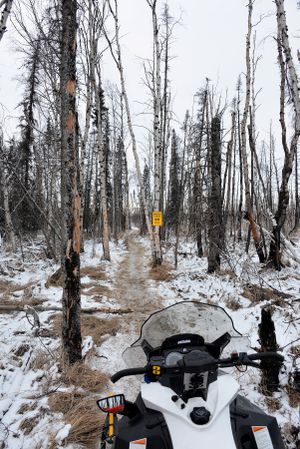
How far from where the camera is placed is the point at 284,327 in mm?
4945

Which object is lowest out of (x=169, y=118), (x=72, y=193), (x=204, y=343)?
(x=204, y=343)

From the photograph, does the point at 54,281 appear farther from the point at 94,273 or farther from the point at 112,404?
the point at 112,404

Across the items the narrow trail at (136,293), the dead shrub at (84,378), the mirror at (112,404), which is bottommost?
the narrow trail at (136,293)

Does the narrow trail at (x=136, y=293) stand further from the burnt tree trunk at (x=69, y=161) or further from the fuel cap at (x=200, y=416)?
the fuel cap at (x=200, y=416)

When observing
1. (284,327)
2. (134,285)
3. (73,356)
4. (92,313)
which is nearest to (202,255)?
(134,285)

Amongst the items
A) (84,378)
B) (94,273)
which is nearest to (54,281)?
(94,273)

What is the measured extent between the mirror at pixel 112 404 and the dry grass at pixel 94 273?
30.4 feet

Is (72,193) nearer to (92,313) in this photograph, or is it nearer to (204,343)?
(204,343)

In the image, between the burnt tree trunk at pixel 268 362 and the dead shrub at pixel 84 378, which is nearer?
the burnt tree trunk at pixel 268 362

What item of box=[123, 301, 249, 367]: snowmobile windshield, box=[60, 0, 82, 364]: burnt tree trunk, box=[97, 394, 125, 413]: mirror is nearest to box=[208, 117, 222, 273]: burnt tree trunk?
box=[60, 0, 82, 364]: burnt tree trunk

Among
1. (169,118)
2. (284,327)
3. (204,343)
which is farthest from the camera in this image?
(169,118)

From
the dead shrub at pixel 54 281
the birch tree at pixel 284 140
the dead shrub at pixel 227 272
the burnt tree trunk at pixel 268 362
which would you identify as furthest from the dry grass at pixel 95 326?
the birch tree at pixel 284 140

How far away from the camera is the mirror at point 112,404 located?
5.98 feet

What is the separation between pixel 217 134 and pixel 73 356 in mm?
9017
